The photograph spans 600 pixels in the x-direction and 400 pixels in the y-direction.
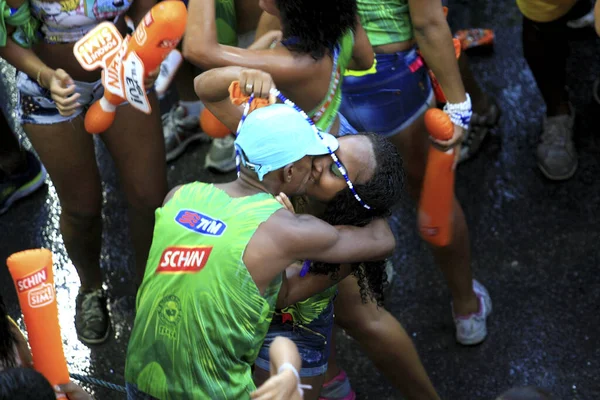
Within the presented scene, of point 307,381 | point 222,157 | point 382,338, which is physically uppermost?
point 307,381

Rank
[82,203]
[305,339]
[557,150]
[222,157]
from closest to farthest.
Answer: [305,339]
[82,203]
[557,150]
[222,157]

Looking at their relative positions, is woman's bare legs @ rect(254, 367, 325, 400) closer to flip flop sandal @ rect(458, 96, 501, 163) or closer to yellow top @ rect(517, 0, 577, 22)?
flip flop sandal @ rect(458, 96, 501, 163)

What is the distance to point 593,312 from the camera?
354 cm

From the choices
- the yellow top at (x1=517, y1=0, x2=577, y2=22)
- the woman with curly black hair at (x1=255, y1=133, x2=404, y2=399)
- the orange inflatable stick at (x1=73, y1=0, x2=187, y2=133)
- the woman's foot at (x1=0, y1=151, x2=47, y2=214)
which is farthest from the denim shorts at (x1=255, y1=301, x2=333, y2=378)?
the woman's foot at (x1=0, y1=151, x2=47, y2=214)

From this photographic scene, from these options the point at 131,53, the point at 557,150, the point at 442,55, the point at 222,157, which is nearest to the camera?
the point at 131,53

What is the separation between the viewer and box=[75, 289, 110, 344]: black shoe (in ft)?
12.3

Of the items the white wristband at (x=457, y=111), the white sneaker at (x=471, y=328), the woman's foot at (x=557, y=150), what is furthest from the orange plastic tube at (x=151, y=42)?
the woman's foot at (x=557, y=150)

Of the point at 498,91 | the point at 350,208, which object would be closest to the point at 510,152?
the point at 498,91

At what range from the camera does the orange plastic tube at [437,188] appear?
10.1ft

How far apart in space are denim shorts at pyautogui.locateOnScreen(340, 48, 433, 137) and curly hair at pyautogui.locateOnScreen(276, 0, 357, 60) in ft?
1.23

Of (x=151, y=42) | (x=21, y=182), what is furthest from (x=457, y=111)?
(x=21, y=182)

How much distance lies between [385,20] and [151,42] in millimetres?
859

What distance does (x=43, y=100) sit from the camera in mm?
3240

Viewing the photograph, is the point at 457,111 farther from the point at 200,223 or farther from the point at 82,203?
the point at 82,203
